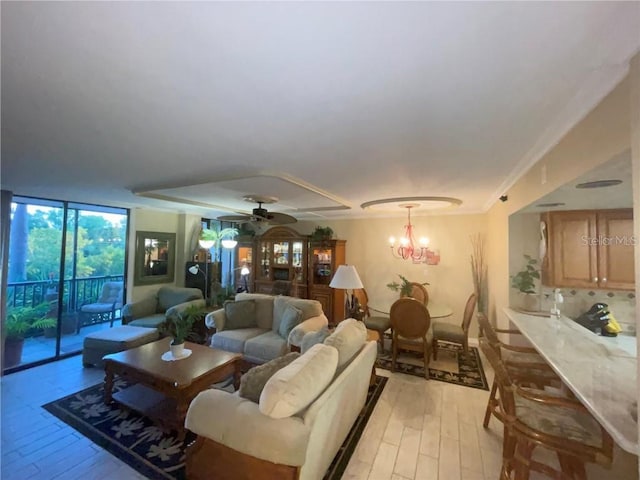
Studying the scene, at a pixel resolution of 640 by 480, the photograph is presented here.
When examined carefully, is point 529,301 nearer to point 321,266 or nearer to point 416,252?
point 416,252

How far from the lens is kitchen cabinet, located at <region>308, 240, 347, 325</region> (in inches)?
208

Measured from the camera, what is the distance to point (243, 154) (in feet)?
6.82

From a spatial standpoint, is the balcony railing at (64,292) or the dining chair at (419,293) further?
the dining chair at (419,293)

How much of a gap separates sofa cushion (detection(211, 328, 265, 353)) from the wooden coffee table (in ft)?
1.54

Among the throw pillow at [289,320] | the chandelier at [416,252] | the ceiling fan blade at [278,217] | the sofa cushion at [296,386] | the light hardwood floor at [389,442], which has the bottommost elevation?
the light hardwood floor at [389,442]

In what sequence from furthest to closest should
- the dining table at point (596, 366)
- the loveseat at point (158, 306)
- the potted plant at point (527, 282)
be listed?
the loveseat at point (158, 306) < the potted plant at point (527, 282) < the dining table at point (596, 366)

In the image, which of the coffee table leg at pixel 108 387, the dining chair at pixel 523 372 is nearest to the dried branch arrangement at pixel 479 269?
the dining chair at pixel 523 372

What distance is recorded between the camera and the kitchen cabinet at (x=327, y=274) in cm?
527

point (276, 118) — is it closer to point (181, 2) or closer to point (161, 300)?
point (181, 2)

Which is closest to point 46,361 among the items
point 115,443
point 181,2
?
point 115,443

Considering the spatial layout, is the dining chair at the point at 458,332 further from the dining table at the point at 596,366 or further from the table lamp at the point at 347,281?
the table lamp at the point at 347,281

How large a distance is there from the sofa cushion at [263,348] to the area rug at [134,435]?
3.62 feet

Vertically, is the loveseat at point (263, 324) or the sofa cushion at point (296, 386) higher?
the sofa cushion at point (296, 386)

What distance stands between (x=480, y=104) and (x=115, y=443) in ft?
11.5
